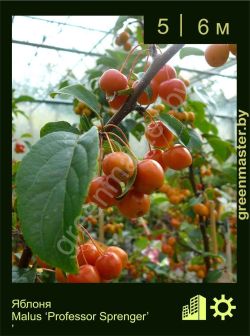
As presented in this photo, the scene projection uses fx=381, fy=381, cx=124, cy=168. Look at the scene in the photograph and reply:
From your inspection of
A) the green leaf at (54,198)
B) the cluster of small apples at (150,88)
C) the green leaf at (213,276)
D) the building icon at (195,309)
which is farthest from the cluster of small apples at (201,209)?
the green leaf at (54,198)

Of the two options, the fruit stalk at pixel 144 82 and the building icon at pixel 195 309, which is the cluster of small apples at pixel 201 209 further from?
the fruit stalk at pixel 144 82

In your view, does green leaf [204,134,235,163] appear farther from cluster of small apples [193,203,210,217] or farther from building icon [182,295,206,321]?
building icon [182,295,206,321]

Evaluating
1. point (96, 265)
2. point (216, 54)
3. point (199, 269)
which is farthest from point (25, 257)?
point (199, 269)

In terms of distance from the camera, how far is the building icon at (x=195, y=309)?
0.90 m

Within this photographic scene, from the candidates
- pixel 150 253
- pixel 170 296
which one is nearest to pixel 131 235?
pixel 150 253

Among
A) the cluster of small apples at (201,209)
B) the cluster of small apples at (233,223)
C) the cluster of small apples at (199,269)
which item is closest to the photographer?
the cluster of small apples at (201,209)

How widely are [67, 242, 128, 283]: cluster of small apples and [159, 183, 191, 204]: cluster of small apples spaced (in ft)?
4.27

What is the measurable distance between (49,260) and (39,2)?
0.76 m

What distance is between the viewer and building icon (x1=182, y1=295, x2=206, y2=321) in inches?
35.2

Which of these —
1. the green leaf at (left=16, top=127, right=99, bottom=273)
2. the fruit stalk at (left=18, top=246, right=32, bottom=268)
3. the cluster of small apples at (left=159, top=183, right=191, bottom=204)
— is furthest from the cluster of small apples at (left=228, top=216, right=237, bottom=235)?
the green leaf at (left=16, top=127, right=99, bottom=273)

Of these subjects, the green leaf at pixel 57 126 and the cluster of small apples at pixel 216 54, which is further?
the cluster of small apples at pixel 216 54

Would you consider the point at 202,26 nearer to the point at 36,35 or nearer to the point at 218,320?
the point at 218,320

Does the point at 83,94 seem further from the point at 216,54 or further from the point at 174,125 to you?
the point at 216,54

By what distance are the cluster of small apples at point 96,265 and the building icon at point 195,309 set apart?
31 cm
